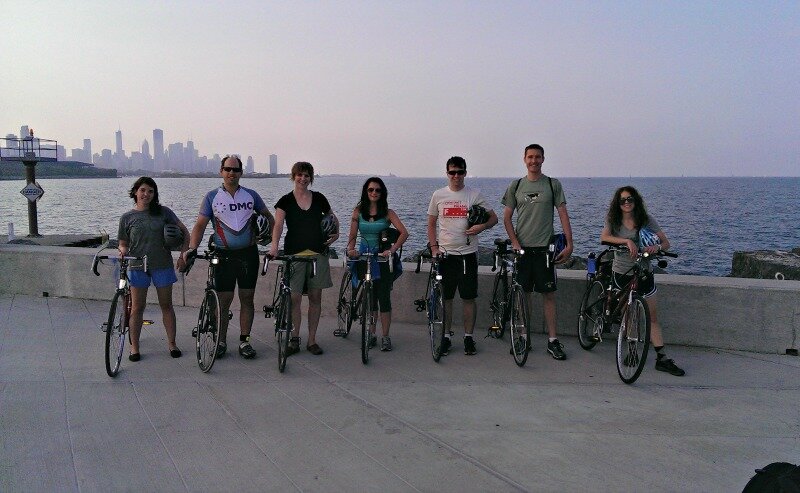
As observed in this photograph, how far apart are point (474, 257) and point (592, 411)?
2155 millimetres

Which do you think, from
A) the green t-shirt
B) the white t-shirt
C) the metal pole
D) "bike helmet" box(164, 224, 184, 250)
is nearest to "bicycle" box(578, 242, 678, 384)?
the green t-shirt

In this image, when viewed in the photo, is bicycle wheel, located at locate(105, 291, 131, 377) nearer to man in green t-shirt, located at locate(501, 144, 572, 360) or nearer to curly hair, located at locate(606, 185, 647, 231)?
man in green t-shirt, located at locate(501, 144, 572, 360)

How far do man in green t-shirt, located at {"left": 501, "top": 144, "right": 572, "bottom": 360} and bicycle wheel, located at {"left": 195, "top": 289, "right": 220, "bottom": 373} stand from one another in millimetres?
2876

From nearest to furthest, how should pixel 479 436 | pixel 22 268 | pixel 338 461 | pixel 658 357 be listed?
1. pixel 338 461
2. pixel 479 436
3. pixel 658 357
4. pixel 22 268

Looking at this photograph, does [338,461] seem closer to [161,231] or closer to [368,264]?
[368,264]

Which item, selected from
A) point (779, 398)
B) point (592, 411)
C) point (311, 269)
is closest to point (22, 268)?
point (311, 269)

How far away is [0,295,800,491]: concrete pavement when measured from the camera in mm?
3891

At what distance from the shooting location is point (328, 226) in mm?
6461

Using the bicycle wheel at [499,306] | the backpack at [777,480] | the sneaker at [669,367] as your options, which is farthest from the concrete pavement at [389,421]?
the backpack at [777,480]

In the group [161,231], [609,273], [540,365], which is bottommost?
[540,365]

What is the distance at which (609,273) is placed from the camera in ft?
21.8

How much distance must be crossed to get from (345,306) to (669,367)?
3.36 meters

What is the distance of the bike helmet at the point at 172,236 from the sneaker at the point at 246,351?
1165 mm

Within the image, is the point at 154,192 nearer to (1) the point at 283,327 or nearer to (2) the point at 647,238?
(1) the point at 283,327
